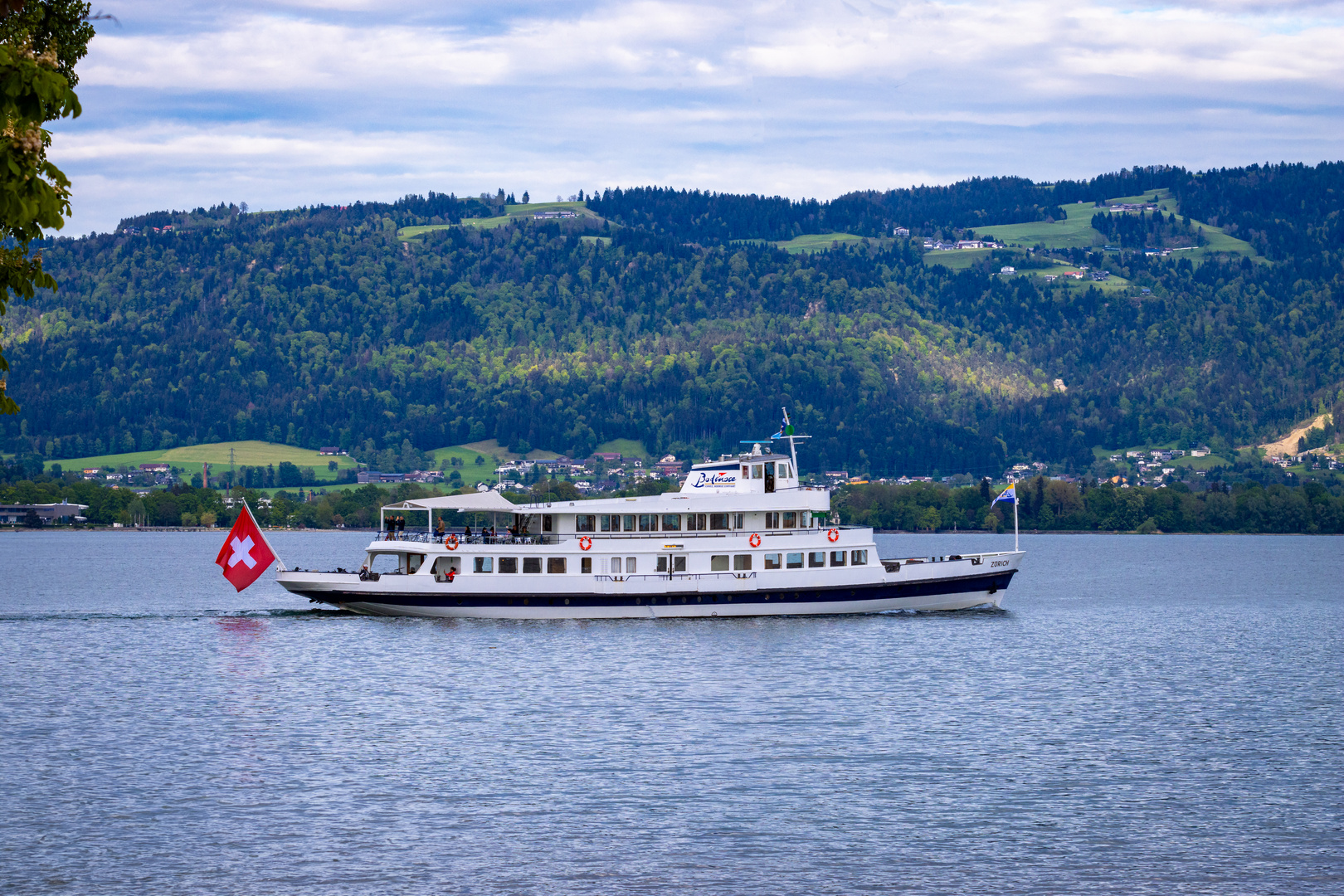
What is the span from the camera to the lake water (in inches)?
1139

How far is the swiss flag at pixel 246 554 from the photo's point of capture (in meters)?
76.1

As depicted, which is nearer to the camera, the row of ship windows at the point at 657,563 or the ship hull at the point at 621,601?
the ship hull at the point at 621,601

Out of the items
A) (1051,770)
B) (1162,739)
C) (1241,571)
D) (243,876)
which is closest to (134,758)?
(243,876)

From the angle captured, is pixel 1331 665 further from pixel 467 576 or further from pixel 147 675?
pixel 147 675

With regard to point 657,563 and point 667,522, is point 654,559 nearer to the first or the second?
point 657,563

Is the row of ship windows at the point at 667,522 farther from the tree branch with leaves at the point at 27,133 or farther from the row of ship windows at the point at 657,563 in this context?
the tree branch with leaves at the point at 27,133

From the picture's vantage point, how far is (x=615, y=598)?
71.6 meters

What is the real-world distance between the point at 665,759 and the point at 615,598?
31.8 meters

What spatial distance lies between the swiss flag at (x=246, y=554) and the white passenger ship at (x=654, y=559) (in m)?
4.33

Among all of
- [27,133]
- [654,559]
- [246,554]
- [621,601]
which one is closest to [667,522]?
[654,559]

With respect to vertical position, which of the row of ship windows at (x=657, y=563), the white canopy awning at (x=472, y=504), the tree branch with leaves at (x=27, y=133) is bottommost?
the row of ship windows at (x=657, y=563)

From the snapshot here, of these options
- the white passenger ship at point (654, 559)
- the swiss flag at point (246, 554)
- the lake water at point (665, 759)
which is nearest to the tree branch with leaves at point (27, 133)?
the lake water at point (665, 759)

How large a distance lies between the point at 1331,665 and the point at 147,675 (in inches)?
2009

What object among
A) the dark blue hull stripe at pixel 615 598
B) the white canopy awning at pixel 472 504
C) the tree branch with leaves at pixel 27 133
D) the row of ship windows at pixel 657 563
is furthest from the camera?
the white canopy awning at pixel 472 504
